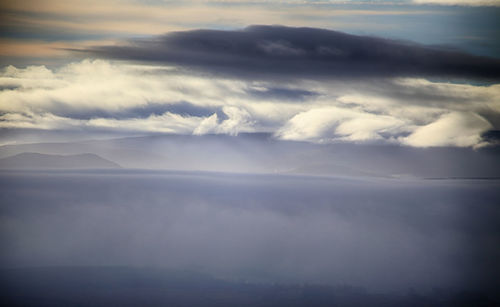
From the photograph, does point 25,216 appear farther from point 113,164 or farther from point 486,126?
point 486,126

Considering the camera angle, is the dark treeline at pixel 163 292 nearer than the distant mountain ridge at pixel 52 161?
Yes

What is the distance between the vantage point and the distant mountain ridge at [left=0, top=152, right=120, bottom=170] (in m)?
7.96

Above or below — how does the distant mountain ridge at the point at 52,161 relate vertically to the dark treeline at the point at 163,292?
above

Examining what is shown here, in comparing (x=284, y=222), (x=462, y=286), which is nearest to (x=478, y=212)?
(x=462, y=286)

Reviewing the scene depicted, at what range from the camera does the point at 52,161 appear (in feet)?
28.9

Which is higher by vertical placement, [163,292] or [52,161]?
[52,161]

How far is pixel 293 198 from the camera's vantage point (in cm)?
1262

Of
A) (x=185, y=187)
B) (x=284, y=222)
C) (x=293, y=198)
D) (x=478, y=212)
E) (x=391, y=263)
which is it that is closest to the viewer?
(x=478, y=212)

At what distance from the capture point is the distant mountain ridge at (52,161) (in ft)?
26.1

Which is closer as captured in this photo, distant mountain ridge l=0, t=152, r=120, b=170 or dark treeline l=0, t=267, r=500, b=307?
dark treeline l=0, t=267, r=500, b=307

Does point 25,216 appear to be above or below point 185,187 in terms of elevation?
below

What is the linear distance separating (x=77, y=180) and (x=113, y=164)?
3.42 meters

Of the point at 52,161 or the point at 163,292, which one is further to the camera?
the point at 52,161

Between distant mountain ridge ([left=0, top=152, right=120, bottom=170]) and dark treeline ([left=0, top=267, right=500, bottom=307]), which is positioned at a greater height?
distant mountain ridge ([left=0, top=152, right=120, bottom=170])
